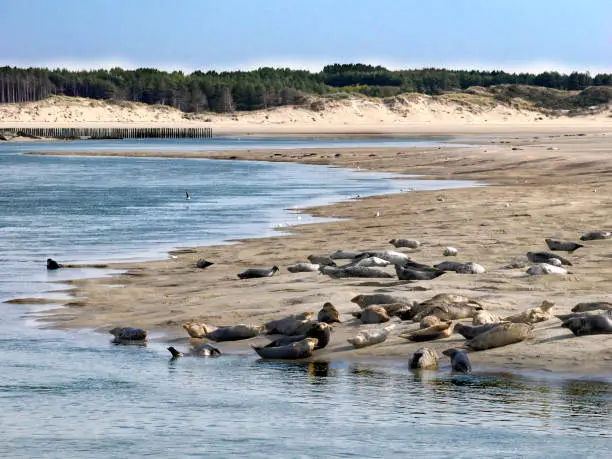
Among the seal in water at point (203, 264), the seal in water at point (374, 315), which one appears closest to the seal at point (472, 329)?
the seal in water at point (374, 315)

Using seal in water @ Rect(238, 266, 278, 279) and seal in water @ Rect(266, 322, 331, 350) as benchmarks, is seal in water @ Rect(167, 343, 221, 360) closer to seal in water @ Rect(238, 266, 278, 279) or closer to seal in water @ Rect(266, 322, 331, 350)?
seal in water @ Rect(266, 322, 331, 350)

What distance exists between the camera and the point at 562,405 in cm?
967

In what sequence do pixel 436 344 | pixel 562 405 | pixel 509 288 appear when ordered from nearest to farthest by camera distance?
pixel 562 405, pixel 436 344, pixel 509 288

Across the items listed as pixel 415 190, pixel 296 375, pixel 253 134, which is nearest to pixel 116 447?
pixel 296 375

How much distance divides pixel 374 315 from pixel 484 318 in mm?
1345

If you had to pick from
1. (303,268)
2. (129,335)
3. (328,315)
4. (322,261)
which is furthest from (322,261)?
(129,335)

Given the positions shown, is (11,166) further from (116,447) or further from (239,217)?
(116,447)

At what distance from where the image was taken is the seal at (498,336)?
1177 centimetres

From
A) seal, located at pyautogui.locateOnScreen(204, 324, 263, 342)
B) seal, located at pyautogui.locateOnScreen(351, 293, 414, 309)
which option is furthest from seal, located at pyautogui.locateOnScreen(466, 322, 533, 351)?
seal, located at pyautogui.locateOnScreen(204, 324, 263, 342)

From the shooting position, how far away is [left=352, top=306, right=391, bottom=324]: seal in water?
13.1m

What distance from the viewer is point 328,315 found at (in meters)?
13.2

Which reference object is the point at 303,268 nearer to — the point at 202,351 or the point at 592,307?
the point at 202,351

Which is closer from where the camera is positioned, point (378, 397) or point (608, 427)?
point (608, 427)

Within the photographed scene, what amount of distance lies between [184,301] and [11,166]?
55.4 m
